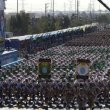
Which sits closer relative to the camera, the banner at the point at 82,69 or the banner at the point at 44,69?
the banner at the point at 82,69

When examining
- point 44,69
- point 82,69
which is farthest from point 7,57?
point 82,69

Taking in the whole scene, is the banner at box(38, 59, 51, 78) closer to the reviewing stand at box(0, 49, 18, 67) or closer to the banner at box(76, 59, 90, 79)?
the banner at box(76, 59, 90, 79)

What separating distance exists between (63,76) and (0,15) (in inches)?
652

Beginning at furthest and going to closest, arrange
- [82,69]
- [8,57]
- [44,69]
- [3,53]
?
1. [8,57]
2. [3,53]
3. [44,69]
4. [82,69]

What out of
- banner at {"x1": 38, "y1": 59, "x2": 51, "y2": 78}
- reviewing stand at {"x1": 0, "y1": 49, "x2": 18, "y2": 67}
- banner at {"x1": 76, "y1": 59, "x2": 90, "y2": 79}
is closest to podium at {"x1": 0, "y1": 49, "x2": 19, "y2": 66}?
reviewing stand at {"x1": 0, "y1": 49, "x2": 18, "y2": 67}

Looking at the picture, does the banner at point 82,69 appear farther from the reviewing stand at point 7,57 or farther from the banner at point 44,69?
the reviewing stand at point 7,57

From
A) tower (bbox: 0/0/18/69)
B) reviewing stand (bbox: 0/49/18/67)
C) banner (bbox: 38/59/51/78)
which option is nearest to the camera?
banner (bbox: 38/59/51/78)

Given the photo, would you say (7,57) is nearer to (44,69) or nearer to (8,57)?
(8,57)

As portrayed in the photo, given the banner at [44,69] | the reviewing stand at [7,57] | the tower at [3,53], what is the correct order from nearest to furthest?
the banner at [44,69] < the reviewing stand at [7,57] < the tower at [3,53]

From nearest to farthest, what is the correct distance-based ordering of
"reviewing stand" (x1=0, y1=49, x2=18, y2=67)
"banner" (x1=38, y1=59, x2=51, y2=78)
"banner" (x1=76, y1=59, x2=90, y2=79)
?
"banner" (x1=76, y1=59, x2=90, y2=79), "banner" (x1=38, y1=59, x2=51, y2=78), "reviewing stand" (x1=0, y1=49, x2=18, y2=67)

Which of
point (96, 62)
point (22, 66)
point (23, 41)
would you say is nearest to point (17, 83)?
point (22, 66)

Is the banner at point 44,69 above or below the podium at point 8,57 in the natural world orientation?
above

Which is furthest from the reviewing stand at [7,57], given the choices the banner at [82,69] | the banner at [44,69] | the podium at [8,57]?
the banner at [82,69]

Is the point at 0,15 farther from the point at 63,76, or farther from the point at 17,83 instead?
the point at 17,83
